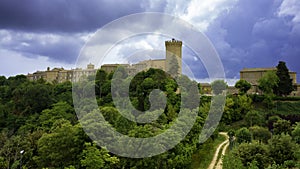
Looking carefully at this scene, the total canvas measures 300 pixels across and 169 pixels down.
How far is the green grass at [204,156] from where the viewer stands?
981 inches

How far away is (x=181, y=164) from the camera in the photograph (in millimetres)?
20969

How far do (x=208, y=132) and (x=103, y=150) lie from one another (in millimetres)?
11129

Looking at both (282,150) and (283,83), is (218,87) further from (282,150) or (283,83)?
(282,150)

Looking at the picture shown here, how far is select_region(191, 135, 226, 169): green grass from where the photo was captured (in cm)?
2491

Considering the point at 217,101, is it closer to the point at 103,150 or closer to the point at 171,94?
the point at 171,94

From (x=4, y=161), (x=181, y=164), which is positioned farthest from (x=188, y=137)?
(x=4, y=161)

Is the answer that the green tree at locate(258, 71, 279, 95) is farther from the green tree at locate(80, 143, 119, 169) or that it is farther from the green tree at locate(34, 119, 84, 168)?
the green tree at locate(80, 143, 119, 169)

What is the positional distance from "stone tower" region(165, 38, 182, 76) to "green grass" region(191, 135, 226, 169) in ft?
73.2

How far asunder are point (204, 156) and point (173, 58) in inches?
1128

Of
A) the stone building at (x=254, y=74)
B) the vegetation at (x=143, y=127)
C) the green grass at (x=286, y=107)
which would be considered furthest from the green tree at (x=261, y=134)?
the stone building at (x=254, y=74)

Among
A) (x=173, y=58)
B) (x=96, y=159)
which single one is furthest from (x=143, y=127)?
(x=173, y=58)

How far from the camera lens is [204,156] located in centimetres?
2688

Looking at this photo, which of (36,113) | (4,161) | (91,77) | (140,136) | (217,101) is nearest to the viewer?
(140,136)

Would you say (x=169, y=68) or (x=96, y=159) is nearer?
(x=96, y=159)
